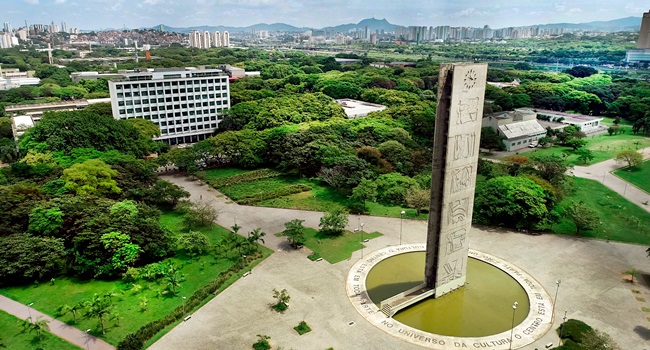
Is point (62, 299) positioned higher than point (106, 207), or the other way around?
point (106, 207)

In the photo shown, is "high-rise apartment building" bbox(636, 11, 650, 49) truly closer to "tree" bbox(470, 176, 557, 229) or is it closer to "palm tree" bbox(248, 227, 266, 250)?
"tree" bbox(470, 176, 557, 229)

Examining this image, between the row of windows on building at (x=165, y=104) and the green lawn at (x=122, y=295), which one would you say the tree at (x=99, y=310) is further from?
the row of windows on building at (x=165, y=104)

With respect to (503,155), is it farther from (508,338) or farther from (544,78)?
(544,78)

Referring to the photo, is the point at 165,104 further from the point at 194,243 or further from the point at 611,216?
the point at 611,216

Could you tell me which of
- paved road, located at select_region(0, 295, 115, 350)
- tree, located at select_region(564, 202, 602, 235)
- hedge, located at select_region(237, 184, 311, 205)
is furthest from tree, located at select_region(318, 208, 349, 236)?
tree, located at select_region(564, 202, 602, 235)

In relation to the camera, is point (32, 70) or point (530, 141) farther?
point (32, 70)

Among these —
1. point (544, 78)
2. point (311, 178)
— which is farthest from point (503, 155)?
point (544, 78)
